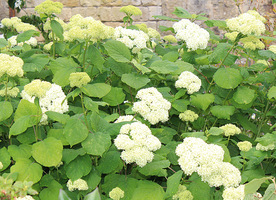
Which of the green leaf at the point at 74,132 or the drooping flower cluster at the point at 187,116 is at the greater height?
the green leaf at the point at 74,132

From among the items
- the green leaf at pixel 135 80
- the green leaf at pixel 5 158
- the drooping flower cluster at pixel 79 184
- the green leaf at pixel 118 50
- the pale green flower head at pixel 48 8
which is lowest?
the drooping flower cluster at pixel 79 184

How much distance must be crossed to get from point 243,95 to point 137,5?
15.1ft

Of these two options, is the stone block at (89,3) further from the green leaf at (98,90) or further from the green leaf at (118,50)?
the green leaf at (98,90)

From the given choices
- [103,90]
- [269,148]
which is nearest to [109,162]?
[103,90]

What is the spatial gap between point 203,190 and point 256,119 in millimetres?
1033

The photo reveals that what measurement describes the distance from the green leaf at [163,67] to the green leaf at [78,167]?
1.93ft

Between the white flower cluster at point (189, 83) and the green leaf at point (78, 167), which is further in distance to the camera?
the white flower cluster at point (189, 83)

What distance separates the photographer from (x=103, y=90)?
57.8 inches

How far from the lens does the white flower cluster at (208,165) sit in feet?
3.45

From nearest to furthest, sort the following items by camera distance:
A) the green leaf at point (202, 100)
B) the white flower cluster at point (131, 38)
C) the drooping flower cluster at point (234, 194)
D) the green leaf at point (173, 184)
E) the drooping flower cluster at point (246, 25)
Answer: the drooping flower cluster at point (234, 194) < the green leaf at point (173, 184) < the drooping flower cluster at point (246, 25) < the green leaf at point (202, 100) < the white flower cluster at point (131, 38)

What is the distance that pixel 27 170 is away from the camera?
46.9 inches

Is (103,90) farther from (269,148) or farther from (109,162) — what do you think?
(269,148)

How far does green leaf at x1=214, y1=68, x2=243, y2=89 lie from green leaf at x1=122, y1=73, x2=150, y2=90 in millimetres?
368

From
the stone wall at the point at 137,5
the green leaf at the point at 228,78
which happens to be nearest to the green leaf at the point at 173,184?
the green leaf at the point at 228,78
